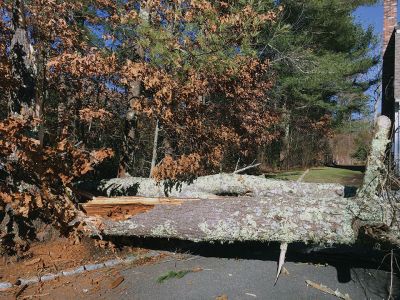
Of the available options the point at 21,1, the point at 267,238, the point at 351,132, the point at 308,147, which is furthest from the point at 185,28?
the point at 351,132

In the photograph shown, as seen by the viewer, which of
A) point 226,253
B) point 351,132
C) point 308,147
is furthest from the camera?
point 351,132

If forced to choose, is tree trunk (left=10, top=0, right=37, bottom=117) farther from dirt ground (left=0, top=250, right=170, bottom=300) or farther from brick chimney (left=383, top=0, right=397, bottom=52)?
brick chimney (left=383, top=0, right=397, bottom=52)

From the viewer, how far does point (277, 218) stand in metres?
4.72

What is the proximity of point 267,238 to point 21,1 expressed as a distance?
499 centimetres

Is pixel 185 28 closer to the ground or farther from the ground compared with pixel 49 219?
farther from the ground

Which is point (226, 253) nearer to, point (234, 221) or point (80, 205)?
point (234, 221)

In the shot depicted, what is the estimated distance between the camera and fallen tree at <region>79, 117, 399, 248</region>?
4.36m

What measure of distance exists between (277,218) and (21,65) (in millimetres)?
4438

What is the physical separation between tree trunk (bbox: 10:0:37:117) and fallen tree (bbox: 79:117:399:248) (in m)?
2.03

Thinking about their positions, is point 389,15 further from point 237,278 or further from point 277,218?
point 237,278

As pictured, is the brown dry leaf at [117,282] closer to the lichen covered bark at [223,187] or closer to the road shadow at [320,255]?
the road shadow at [320,255]

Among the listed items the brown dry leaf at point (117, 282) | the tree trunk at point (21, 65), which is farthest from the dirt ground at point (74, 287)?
the tree trunk at point (21, 65)

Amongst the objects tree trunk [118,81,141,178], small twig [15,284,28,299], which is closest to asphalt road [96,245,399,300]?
small twig [15,284,28,299]

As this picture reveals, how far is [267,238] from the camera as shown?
4766 millimetres
